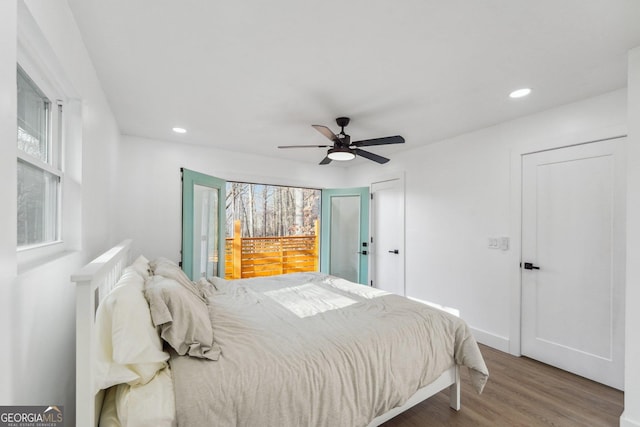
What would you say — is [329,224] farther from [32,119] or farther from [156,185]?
[32,119]

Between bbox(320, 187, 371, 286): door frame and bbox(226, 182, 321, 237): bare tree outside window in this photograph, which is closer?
bbox(320, 187, 371, 286): door frame

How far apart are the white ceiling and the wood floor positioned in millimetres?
2477

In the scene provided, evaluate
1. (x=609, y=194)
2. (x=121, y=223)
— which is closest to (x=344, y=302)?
(x=609, y=194)

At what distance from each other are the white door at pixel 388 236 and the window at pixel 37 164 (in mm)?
3805

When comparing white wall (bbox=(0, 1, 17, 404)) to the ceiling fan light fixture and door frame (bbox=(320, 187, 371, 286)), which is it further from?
door frame (bbox=(320, 187, 371, 286))

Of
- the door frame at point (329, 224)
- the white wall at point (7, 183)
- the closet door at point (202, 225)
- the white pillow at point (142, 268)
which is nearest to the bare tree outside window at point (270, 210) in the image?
the door frame at point (329, 224)

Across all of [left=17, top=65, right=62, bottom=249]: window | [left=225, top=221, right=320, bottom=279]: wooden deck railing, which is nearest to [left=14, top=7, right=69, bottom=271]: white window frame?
[left=17, top=65, right=62, bottom=249]: window

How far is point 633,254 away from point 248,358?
2.39 m

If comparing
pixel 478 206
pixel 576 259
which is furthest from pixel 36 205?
pixel 576 259

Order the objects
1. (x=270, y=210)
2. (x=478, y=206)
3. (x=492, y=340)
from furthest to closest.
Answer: (x=270, y=210) < (x=478, y=206) < (x=492, y=340)

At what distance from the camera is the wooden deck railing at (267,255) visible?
5.95m

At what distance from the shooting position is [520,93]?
2320 millimetres

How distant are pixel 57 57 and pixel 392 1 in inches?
62.1

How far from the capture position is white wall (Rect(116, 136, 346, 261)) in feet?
11.3
